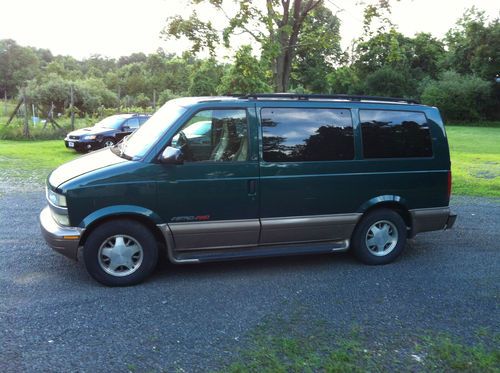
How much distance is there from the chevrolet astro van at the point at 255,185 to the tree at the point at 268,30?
22.5 feet

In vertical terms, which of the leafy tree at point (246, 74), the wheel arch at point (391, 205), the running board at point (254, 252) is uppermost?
the leafy tree at point (246, 74)

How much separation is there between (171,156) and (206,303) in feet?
4.93

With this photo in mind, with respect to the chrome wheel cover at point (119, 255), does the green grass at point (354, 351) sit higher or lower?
lower

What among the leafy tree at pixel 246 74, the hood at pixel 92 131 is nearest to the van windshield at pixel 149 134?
the leafy tree at pixel 246 74

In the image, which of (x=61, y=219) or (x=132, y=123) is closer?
(x=61, y=219)

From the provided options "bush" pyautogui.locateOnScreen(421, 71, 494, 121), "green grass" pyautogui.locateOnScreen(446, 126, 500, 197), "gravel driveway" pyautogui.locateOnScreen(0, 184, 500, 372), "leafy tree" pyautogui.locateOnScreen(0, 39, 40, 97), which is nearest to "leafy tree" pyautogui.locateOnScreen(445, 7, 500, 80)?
"bush" pyautogui.locateOnScreen(421, 71, 494, 121)

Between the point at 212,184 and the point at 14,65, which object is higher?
the point at 14,65

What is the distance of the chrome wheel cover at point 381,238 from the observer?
18.9 feet

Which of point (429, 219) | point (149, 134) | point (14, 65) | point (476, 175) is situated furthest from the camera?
point (14, 65)

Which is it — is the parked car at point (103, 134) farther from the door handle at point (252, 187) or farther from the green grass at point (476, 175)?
the door handle at point (252, 187)

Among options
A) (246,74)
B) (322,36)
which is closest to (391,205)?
(246,74)

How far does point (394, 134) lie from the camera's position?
5.75 meters

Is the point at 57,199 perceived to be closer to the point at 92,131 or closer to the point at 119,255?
the point at 119,255

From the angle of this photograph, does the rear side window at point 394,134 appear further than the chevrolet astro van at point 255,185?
Yes
